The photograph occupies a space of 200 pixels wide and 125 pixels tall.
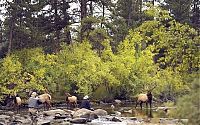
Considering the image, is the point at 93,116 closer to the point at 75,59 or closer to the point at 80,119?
the point at 80,119

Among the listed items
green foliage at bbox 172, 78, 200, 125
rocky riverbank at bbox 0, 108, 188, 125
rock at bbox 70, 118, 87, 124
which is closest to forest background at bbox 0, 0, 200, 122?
rocky riverbank at bbox 0, 108, 188, 125

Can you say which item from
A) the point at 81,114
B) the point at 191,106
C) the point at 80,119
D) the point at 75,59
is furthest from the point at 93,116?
the point at 191,106

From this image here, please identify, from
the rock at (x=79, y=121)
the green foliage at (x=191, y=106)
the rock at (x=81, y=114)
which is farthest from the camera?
the rock at (x=81, y=114)

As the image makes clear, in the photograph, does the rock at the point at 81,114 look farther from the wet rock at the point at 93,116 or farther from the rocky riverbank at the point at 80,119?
the wet rock at the point at 93,116

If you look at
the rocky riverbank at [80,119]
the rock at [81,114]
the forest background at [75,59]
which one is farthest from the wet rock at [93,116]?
the forest background at [75,59]

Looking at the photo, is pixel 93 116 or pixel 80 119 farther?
pixel 93 116

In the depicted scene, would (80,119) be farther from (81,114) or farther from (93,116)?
(93,116)

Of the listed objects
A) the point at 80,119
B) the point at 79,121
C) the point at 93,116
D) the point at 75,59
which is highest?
the point at 75,59

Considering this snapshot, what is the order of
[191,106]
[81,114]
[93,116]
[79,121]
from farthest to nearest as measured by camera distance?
1. [93,116]
2. [81,114]
3. [79,121]
4. [191,106]

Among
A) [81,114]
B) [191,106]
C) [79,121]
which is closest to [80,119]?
[79,121]

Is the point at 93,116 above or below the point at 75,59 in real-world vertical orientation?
below

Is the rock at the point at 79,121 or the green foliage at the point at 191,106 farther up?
the green foliage at the point at 191,106

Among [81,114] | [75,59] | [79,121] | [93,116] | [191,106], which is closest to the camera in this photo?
[191,106]

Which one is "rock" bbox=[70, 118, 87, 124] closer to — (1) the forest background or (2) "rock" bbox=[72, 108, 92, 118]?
(2) "rock" bbox=[72, 108, 92, 118]
